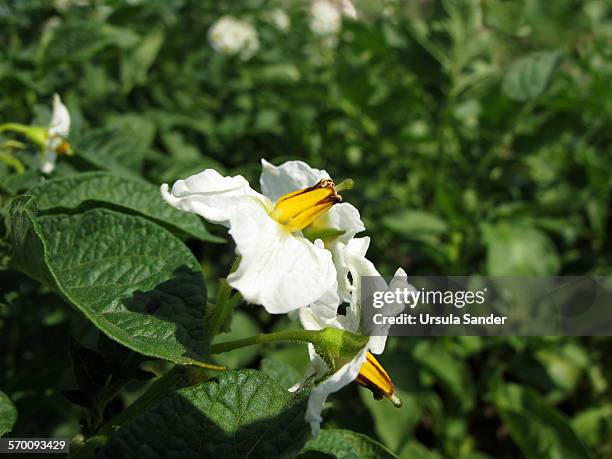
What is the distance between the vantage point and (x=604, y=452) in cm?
194

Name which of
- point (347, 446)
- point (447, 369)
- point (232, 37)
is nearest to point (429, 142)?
point (447, 369)

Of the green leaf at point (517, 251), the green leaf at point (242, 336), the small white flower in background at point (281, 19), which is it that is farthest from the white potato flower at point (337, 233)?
the small white flower in background at point (281, 19)

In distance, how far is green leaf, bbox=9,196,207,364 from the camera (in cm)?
53

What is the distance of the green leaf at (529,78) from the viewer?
1530 millimetres

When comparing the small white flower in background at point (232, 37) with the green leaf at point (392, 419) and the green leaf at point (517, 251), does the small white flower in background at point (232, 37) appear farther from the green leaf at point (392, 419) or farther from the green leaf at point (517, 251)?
the green leaf at point (392, 419)

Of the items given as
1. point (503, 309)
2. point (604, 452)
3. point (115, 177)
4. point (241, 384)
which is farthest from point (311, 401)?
point (604, 452)

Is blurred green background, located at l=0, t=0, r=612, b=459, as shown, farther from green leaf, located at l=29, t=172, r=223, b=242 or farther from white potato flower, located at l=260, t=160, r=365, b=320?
white potato flower, located at l=260, t=160, r=365, b=320

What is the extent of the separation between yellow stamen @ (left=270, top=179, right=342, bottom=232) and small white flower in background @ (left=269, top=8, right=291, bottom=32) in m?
2.34

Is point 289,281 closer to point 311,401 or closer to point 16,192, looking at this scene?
point 311,401

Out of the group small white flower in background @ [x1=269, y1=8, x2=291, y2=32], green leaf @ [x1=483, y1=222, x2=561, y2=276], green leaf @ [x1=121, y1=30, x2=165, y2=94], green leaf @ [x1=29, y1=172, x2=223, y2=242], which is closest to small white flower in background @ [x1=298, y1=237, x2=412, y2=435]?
green leaf @ [x1=29, y1=172, x2=223, y2=242]

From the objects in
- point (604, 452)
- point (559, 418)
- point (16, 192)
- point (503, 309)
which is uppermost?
point (16, 192)

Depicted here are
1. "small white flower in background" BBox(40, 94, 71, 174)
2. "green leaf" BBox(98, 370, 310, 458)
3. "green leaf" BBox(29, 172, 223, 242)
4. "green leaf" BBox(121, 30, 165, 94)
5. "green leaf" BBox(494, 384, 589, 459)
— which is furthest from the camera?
"green leaf" BBox(121, 30, 165, 94)

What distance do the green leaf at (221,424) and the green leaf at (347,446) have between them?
14cm

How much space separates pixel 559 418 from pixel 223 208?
1229 millimetres
